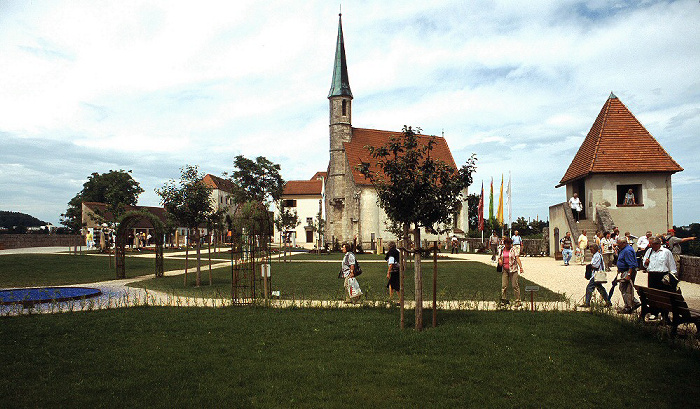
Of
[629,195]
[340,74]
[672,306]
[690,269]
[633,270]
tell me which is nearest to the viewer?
[672,306]

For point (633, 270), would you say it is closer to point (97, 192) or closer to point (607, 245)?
point (607, 245)

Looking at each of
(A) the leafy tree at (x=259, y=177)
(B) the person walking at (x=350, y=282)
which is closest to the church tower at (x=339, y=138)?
(A) the leafy tree at (x=259, y=177)

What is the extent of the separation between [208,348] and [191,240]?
62.0 meters

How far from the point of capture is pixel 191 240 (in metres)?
66.9

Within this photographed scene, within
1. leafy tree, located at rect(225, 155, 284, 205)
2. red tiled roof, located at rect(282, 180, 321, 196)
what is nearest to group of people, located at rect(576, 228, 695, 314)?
leafy tree, located at rect(225, 155, 284, 205)

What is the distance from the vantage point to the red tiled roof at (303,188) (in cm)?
7769

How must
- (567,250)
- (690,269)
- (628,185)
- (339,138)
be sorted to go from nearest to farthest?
(690,269) < (567,250) < (628,185) < (339,138)

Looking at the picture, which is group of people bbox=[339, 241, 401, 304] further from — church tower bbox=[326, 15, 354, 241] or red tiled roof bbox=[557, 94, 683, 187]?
church tower bbox=[326, 15, 354, 241]

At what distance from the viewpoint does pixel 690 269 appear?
17.9 m

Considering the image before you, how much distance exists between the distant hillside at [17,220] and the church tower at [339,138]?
77255 mm

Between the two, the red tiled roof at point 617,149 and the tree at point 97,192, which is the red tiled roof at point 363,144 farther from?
the tree at point 97,192

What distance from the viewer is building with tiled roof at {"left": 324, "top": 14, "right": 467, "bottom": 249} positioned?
50059 millimetres

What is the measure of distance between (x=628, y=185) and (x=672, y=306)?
75.8 ft

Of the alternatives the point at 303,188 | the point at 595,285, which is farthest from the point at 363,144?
the point at 595,285
